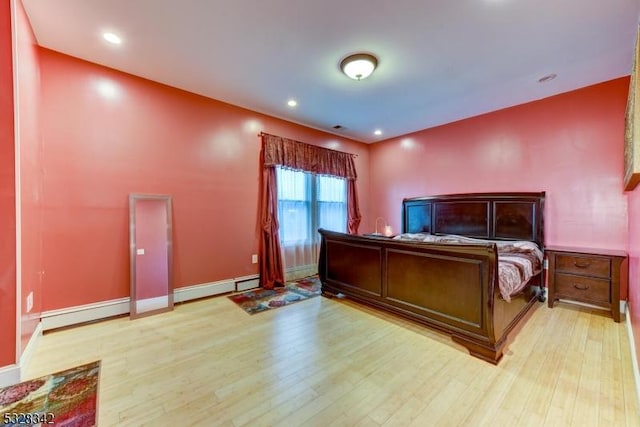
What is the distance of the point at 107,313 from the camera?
2957 mm

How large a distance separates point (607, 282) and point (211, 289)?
192 inches

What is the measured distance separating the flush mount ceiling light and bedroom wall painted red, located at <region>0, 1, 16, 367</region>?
2715 mm

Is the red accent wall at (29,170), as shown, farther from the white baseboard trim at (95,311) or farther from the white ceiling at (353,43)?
the white ceiling at (353,43)

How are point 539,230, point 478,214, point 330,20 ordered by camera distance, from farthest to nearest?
point 478,214 < point 539,230 < point 330,20

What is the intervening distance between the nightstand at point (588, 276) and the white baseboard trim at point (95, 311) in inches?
182

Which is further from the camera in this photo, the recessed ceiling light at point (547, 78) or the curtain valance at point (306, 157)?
the curtain valance at point (306, 157)

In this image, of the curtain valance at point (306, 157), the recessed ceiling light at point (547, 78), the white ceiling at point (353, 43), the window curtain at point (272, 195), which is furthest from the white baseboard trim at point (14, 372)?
the recessed ceiling light at point (547, 78)

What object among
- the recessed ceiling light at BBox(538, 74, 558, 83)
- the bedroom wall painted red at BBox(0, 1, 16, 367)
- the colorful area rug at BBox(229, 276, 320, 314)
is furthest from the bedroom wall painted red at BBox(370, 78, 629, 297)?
the bedroom wall painted red at BBox(0, 1, 16, 367)

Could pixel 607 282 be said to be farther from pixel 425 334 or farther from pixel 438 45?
pixel 438 45

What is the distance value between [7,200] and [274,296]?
9.18 ft

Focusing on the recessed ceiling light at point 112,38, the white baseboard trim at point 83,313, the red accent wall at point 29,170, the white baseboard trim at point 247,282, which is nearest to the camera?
the red accent wall at point 29,170

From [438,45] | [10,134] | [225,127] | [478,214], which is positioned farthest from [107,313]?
[478,214]

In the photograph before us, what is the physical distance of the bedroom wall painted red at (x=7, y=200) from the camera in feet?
5.95

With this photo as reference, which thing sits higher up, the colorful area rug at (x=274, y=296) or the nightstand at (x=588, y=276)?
the nightstand at (x=588, y=276)
